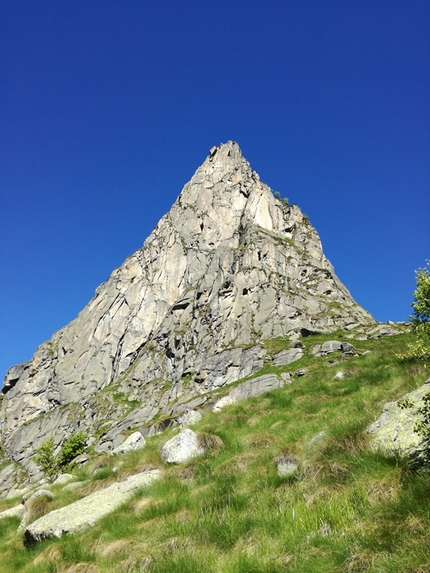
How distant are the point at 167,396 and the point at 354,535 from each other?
91731mm

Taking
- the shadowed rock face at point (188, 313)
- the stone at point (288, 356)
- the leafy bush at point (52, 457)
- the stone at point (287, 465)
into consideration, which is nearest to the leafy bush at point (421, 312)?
the stone at point (287, 465)

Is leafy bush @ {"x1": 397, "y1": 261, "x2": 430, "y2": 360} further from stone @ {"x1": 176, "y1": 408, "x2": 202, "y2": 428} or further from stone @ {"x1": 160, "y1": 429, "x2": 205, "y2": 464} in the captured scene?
stone @ {"x1": 176, "y1": 408, "x2": 202, "y2": 428}

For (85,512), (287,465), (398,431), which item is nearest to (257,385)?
(85,512)

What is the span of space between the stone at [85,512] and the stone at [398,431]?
20.4 feet

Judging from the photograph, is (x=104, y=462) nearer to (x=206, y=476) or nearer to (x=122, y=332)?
(x=206, y=476)

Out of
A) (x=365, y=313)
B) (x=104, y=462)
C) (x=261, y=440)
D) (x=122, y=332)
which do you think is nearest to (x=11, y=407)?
(x=122, y=332)

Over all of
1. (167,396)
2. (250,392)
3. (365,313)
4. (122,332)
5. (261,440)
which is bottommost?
(261,440)

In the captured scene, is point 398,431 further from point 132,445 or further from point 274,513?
point 132,445

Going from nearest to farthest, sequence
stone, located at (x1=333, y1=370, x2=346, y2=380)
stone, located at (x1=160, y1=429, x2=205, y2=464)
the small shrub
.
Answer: stone, located at (x1=160, y1=429, x2=205, y2=464) → stone, located at (x1=333, y1=370, x2=346, y2=380) → the small shrub

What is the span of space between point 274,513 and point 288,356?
62.0 meters

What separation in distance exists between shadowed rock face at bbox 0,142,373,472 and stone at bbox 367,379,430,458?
6520cm

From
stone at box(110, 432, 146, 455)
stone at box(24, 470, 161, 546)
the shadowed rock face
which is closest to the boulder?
the shadowed rock face

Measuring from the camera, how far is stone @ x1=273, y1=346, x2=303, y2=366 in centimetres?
6512

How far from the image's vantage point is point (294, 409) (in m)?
13.8
